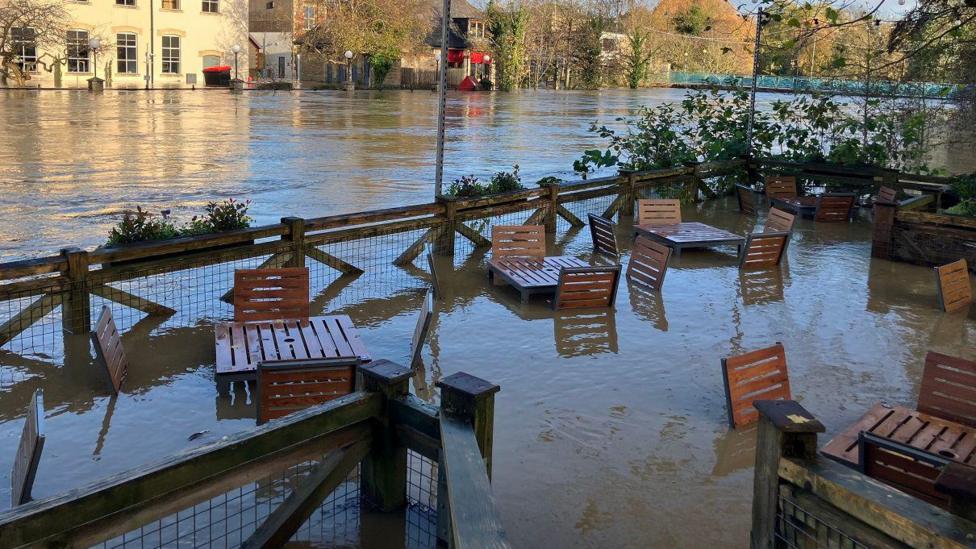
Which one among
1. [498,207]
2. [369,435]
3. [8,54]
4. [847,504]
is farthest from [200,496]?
[8,54]

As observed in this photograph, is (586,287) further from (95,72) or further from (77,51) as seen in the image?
(77,51)

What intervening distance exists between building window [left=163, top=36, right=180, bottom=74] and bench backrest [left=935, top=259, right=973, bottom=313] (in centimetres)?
5175

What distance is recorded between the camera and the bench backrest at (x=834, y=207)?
17.0 m

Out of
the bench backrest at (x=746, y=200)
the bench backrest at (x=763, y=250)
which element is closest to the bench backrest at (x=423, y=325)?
the bench backrest at (x=763, y=250)

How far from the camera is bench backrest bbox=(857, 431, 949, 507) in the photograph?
5250 millimetres

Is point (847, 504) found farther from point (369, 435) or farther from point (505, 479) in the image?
point (505, 479)

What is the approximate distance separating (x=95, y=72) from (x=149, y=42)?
4517 millimetres

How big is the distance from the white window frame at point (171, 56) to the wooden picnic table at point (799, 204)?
4568 cm

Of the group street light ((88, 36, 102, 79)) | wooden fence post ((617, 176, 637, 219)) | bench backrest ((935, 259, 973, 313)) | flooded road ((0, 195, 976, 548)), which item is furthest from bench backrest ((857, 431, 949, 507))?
street light ((88, 36, 102, 79))

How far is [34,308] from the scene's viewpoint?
845 centimetres

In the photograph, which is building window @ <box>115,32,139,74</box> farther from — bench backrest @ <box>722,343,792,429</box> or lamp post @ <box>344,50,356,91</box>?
bench backrest @ <box>722,343,792,429</box>

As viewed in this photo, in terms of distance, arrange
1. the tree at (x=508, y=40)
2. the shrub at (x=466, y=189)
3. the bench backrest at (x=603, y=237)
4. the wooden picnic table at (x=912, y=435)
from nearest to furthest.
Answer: the wooden picnic table at (x=912, y=435), the bench backrest at (x=603, y=237), the shrub at (x=466, y=189), the tree at (x=508, y=40)

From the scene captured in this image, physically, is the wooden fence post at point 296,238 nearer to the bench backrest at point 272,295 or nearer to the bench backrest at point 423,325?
the bench backrest at point 272,295

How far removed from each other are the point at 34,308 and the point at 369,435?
5055mm
